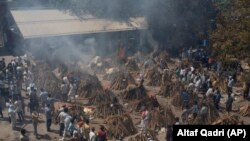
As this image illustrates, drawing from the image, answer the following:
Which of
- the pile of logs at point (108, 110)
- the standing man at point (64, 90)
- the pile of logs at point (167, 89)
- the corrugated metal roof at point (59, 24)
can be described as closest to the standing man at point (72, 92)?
the standing man at point (64, 90)

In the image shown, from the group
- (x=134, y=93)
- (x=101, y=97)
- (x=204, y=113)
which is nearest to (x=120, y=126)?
(x=101, y=97)

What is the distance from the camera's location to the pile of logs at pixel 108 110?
21609 millimetres

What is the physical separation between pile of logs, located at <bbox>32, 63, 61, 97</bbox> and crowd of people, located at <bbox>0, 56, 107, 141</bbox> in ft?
1.61

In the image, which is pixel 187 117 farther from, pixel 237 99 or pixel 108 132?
pixel 237 99

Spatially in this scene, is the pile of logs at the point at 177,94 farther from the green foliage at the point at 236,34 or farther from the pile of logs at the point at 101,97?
the pile of logs at the point at 101,97

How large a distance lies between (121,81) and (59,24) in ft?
32.8

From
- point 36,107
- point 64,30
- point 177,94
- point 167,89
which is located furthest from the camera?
point 64,30

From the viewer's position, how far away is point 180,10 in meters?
34.2

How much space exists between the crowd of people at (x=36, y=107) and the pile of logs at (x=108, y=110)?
1.62 metres

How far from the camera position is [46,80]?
2470 centimetres

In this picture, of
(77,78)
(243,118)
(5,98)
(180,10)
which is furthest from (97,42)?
(243,118)

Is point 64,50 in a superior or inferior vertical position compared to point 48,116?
superior

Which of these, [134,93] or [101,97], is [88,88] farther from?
[134,93]

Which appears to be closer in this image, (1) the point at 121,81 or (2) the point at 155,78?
(1) the point at 121,81
